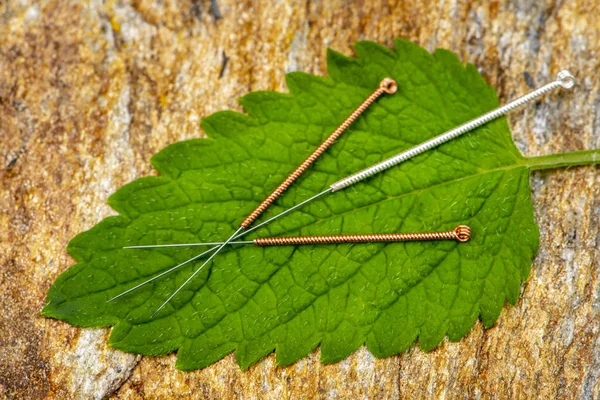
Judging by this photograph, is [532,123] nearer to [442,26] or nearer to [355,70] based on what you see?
[442,26]

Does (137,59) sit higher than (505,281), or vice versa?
(137,59)

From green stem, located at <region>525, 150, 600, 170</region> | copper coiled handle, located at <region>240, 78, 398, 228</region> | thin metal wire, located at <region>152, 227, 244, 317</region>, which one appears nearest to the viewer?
thin metal wire, located at <region>152, 227, 244, 317</region>

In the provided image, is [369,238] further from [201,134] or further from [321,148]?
[201,134]

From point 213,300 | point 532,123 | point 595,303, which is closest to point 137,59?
point 213,300

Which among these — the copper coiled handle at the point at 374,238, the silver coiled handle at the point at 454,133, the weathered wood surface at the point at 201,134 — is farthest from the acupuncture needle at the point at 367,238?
the weathered wood surface at the point at 201,134

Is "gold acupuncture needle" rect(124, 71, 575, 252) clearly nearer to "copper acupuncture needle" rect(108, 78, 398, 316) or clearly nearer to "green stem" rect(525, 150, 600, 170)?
"copper acupuncture needle" rect(108, 78, 398, 316)

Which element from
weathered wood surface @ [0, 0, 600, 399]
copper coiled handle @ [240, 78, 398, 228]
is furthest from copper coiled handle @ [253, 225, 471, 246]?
weathered wood surface @ [0, 0, 600, 399]

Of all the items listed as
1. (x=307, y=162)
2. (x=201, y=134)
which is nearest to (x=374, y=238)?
(x=307, y=162)

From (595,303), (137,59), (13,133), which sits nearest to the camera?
(595,303)
